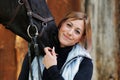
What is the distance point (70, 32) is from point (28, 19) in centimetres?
22

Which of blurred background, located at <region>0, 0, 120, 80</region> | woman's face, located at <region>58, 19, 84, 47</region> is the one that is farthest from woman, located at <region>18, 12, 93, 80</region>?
blurred background, located at <region>0, 0, 120, 80</region>

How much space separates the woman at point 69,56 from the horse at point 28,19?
0.23 feet

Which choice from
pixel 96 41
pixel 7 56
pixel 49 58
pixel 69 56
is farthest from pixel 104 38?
pixel 49 58

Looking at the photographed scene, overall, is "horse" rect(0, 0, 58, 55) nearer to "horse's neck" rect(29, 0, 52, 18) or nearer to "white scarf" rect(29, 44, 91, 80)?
"horse's neck" rect(29, 0, 52, 18)

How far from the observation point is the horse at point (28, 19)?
197 centimetres

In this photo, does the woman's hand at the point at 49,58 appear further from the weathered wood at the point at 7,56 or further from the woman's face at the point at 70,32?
the weathered wood at the point at 7,56

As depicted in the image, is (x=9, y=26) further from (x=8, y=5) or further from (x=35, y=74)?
(x=35, y=74)

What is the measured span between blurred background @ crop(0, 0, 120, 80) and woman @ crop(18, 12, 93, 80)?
97cm

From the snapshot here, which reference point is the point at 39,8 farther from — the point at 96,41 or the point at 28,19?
the point at 96,41

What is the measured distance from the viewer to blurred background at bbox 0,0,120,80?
10.2 feet

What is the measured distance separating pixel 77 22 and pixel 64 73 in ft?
0.86

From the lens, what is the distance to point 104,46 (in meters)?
3.16

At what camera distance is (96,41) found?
124 inches

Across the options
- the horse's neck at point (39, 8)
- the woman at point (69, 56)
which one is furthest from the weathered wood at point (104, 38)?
the horse's neck at point (39, 8)
